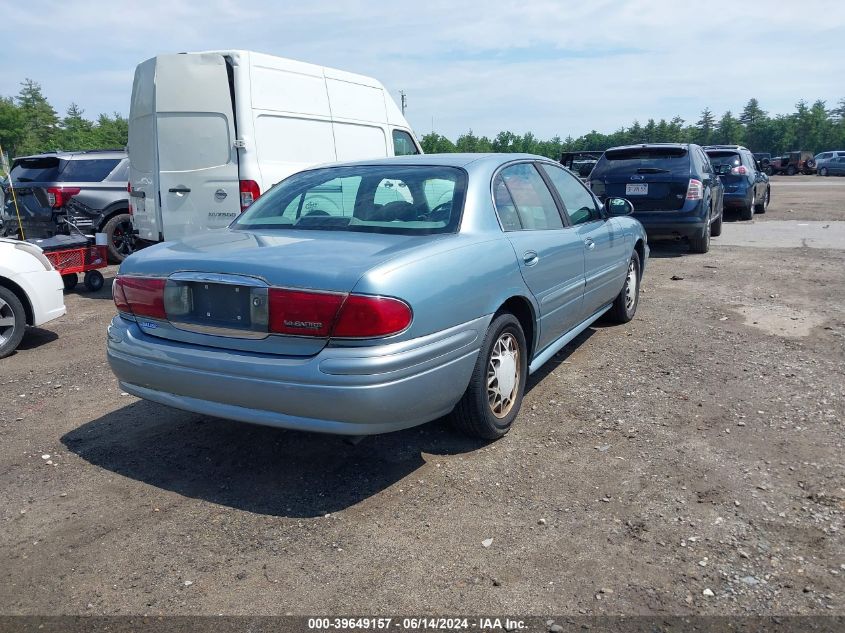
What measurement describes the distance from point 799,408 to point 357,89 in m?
7.24

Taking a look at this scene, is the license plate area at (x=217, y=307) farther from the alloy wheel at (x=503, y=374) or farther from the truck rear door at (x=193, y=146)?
the truck rear door at (x=193, y=146)

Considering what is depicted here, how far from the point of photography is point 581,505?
3.21 m

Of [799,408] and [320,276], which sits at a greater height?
[320,276]

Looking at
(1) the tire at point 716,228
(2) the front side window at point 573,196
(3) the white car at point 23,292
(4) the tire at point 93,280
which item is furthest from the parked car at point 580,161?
(3) the white car at point 23,292

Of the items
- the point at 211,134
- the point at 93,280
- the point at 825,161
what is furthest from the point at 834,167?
the point at 93,280

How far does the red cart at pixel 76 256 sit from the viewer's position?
8.30 metres

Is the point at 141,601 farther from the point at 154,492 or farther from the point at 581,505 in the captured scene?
the point at 581,505

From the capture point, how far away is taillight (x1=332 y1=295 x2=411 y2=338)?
298 cm

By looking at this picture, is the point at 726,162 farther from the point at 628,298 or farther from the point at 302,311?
the point at 302,311

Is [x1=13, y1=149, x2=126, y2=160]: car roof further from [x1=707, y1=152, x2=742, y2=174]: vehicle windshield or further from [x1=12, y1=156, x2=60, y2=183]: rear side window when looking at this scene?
[x1=707, y1=152, x2=742, y2=174]: vehicle windshield

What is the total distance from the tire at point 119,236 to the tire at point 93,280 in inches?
75.5

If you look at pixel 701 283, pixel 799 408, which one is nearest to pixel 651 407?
pixel 799 408

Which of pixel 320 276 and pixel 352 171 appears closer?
pixel 320 276

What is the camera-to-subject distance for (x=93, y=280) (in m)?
9.04
